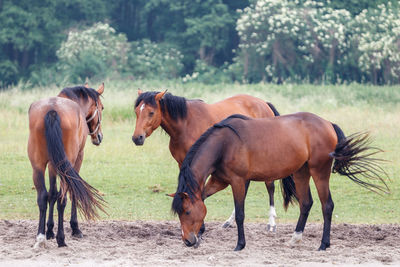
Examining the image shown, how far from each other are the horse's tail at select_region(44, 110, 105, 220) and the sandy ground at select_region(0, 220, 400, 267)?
0.55 metres

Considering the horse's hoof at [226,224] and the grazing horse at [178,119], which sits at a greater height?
the grazing horse at [178,119]

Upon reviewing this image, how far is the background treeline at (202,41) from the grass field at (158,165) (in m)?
8.98

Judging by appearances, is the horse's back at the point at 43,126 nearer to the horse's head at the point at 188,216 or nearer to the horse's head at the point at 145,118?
the horse's head at the point at 145,118

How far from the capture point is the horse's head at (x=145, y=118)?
28.2ft

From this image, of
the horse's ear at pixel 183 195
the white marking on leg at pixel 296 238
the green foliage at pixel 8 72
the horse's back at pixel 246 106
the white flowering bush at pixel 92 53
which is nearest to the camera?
the horse's ear at pixel 183 195

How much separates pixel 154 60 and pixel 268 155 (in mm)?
32496

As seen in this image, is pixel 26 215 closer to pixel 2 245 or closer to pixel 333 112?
pixel 2 245

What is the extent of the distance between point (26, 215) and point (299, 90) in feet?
56.7

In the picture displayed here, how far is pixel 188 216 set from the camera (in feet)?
24.5

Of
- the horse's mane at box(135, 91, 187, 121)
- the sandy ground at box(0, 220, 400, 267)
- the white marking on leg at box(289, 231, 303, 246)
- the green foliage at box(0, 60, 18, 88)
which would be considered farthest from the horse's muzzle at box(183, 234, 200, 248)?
the green foliage at box(0, 60, 18, 88)

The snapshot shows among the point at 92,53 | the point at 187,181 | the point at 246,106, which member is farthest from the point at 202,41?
the point at 187,181

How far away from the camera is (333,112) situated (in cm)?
2084

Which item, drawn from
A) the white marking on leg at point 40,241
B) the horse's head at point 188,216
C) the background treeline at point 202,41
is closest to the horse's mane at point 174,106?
the horse's head at point 188,216

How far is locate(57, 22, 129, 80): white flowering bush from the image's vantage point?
36.9 metres
